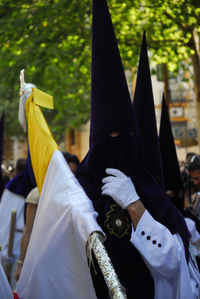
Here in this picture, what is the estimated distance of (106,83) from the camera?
311cm

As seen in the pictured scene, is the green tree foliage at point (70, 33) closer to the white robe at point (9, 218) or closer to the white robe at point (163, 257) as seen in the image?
the white robe at point (9, 218)

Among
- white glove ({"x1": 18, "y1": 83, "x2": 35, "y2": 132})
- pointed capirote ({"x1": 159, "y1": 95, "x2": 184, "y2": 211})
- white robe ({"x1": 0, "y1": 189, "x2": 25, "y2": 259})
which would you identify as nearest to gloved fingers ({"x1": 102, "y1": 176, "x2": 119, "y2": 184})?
white glove ({"x1": 18, "y1": 83, "x2": 35, "y2": 132})

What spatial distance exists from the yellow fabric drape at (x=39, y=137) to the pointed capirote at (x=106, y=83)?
0.27m

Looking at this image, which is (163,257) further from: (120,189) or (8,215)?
(8,215)

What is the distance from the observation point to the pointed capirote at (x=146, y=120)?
3.61 meters

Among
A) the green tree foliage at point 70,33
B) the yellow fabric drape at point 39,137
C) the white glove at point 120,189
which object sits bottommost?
the white glove at point 120,189

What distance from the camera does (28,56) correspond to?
31.4 ft

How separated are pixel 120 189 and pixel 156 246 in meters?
0.39

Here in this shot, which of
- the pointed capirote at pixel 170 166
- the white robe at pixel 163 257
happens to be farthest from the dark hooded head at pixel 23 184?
the white robe at pixel 163 257

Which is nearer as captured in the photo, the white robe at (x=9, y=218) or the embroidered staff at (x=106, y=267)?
the embroidered staff at (x=106, y=267)

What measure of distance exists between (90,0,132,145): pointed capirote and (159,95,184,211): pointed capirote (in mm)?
1756

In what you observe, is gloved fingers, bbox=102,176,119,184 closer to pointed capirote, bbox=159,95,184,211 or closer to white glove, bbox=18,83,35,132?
white glove, bbox=18,83,35,132

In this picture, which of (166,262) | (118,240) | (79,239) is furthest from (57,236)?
(166,262)

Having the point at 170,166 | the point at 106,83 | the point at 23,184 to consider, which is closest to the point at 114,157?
the point at 106,83
